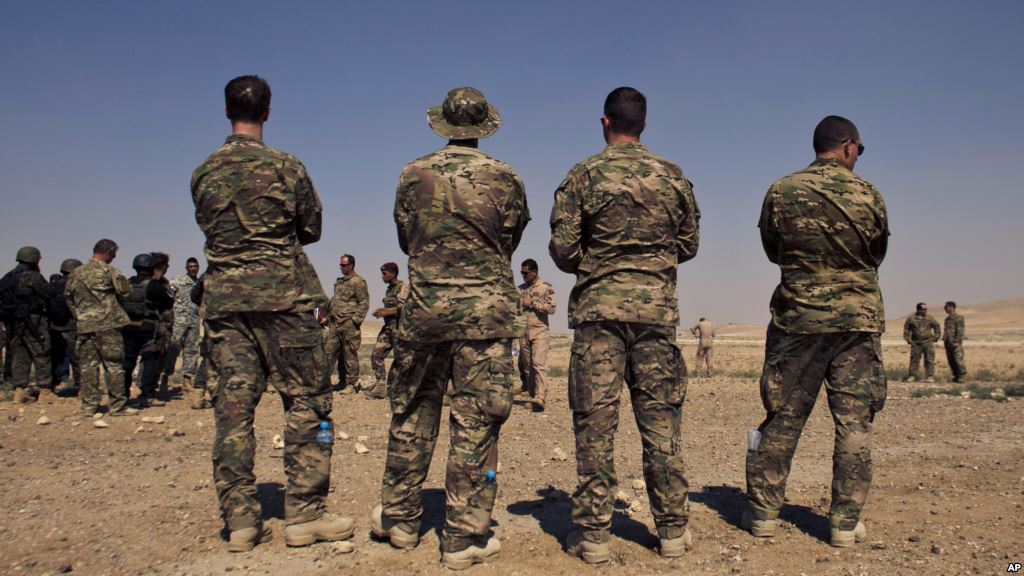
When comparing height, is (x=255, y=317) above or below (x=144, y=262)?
below

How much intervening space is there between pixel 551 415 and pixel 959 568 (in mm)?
6842

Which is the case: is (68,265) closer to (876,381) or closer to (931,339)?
(876,381)

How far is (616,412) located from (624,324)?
20.7 inches

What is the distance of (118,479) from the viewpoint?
6277 millimetres

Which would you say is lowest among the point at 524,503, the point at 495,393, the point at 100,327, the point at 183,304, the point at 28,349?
the point at 524,503

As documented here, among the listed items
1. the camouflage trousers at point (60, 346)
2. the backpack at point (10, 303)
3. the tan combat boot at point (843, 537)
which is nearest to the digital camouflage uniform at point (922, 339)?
the tan combat boot at point (843, 537)

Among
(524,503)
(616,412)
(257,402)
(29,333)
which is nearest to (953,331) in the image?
(524,503)

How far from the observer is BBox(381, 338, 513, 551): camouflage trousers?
13.4 ft

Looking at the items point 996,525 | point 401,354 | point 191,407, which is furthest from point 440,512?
point 191,407

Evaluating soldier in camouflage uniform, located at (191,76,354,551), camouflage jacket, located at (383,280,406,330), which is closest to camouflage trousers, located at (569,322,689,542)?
soldier in camouflage uniform, located at (191,76,354,551)

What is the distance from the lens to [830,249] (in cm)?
462

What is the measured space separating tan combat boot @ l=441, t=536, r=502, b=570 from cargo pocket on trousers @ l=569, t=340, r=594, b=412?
929 millimetres

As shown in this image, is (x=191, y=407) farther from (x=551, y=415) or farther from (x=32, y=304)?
(x=551, y=415)

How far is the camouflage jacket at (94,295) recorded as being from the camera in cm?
1020
